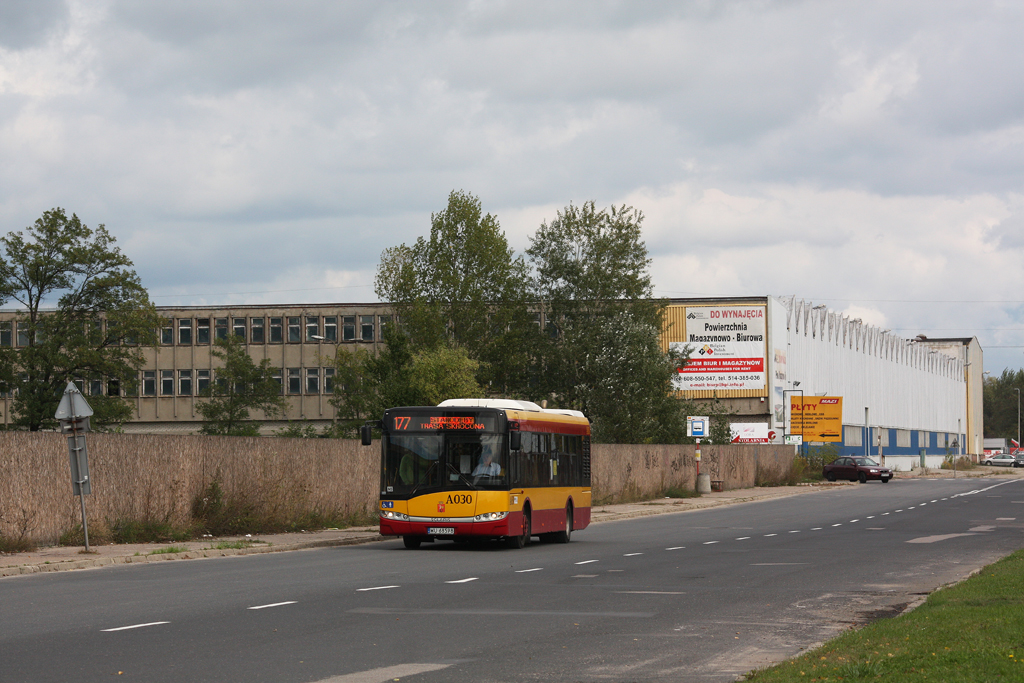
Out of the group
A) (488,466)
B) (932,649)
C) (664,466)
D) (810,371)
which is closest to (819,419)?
(810,371)

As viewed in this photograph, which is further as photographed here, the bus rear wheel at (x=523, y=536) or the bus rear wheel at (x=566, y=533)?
the bus rear wheel at (x=566, y=533)

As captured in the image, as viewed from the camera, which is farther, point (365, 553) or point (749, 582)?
point (365, 553)

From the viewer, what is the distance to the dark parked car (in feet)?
258

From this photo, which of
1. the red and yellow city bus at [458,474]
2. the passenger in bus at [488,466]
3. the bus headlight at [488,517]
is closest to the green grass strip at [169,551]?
the red and yellow city bus at [458,474]

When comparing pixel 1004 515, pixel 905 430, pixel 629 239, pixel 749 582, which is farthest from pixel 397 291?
pixel 905 430

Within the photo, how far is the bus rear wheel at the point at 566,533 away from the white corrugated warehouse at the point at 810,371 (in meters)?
40.5

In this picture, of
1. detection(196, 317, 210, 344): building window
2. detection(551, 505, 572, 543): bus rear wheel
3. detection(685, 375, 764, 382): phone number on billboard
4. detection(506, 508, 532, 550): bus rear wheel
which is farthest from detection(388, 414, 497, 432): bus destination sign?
detection(196, 317, 210, 344): building window

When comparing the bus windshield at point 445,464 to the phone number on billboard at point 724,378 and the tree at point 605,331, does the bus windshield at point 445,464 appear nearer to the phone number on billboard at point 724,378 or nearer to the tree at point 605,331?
the tree at point 605,331

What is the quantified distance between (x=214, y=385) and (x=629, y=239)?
25.8 m

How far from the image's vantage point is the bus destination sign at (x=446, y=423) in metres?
24.6

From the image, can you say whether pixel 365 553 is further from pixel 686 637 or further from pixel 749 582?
pixel 686 637

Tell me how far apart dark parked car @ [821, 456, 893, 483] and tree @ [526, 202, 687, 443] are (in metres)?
18.0

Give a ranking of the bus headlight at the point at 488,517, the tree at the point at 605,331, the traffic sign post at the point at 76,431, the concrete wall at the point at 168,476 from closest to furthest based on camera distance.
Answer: the traffic sign post at the point at 76,431
the concrete wall at the point at 168,476
the bus headlight at the point at 488,517
the tree at the point at 605,331

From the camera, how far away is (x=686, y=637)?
11930 mm
